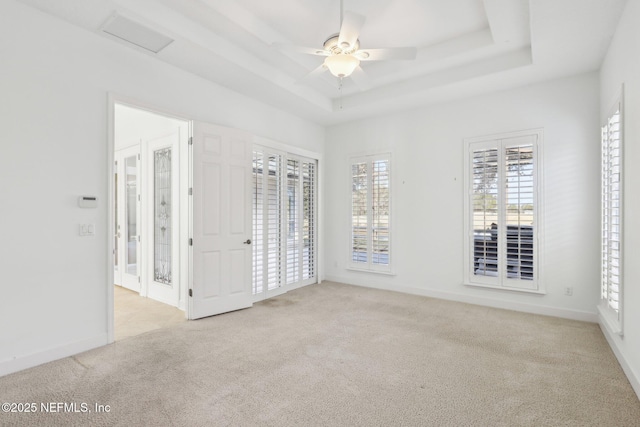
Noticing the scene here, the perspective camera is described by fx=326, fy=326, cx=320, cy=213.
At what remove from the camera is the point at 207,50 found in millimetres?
3414

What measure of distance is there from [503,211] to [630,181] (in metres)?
1.81

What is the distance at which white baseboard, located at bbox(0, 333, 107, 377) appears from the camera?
8.50 ft

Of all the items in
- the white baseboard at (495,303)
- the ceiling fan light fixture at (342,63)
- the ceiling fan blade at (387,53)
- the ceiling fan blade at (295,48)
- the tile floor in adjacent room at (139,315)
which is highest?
the ceiling fan blade at (295,48)

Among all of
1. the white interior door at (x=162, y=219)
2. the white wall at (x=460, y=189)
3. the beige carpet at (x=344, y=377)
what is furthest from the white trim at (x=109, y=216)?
the white wall at (x=460, y=189)

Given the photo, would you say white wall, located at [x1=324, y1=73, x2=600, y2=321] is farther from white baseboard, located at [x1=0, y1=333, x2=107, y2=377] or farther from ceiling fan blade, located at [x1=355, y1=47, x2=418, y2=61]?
white baseboard, located at [x1=0, y1=333, x2=107, y2=377]

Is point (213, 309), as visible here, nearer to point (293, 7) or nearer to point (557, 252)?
point (293, 7)

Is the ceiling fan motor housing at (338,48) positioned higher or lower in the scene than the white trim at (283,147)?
higher

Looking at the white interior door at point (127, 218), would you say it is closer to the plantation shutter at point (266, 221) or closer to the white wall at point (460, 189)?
the plantation shutter at point (266, 221)

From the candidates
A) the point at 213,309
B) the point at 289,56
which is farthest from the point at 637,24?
the point at 213,309

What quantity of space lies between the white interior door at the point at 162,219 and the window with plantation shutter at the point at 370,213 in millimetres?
2904

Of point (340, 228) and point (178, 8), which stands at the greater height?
point (178, 8)

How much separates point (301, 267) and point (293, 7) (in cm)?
385

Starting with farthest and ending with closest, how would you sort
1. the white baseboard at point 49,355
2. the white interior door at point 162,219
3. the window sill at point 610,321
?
1. the white interior door at point 162,219
2. the window sill at point 610,321
3. the white baseboard at point 49,355

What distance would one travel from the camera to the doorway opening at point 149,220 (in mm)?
4242
